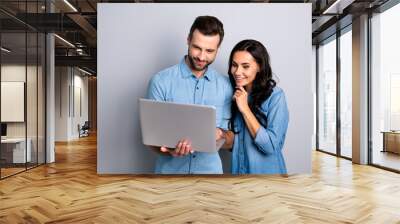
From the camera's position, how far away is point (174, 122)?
473 centimetres

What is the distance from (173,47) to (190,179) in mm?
1939

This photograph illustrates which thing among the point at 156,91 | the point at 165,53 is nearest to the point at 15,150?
the point at 165,53

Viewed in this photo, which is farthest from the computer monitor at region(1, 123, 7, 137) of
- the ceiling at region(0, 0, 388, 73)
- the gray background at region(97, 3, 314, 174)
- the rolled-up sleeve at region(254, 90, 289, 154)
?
the rolled-up sleeve at region(254, 90, 289, 154)

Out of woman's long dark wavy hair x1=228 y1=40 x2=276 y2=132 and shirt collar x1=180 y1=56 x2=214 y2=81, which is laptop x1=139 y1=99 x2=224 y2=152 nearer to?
shirt collar x1=180 y1=56 x2=214 y2=81

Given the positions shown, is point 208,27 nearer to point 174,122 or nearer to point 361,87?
point 174,122

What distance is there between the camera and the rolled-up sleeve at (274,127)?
575cm

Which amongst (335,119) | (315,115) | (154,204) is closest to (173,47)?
(154,204)

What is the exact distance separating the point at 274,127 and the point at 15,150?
423 centimetres

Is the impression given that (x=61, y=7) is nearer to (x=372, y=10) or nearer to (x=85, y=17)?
(x=85, y=17)

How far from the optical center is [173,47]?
635 cm

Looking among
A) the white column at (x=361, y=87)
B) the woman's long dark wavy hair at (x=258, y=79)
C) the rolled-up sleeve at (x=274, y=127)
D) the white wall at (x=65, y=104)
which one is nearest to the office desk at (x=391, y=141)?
the white column at (x=361, y=87)

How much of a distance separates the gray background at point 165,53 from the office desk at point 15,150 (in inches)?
58.3

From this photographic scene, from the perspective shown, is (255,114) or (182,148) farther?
(255,114)

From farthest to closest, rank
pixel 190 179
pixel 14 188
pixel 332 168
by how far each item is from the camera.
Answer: pixel 332 168 → pixel 190 179 → pixel 14 188
